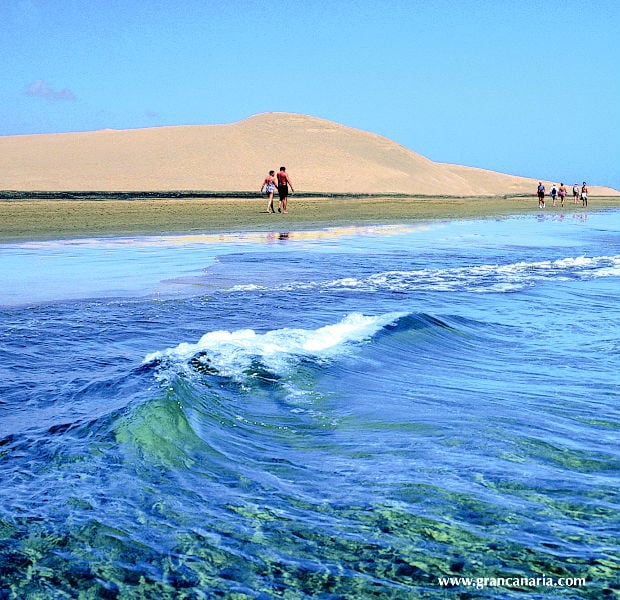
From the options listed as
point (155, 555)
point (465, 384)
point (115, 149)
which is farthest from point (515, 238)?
point (115, 149)

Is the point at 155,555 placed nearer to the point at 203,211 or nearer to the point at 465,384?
the point at 465,384

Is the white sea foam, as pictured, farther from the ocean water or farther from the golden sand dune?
the golden sand dune

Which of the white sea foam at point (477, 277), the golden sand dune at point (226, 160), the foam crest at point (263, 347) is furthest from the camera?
the golden sand dune at point (226, 160)

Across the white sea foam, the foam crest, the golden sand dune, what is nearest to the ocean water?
the foam crest

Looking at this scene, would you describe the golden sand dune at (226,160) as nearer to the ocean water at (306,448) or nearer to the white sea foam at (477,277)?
the white sea foam at (477,277)

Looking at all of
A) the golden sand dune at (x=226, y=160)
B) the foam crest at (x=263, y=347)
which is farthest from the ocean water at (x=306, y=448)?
the golden sand dune at (x=226, y=160)

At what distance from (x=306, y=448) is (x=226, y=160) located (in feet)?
370

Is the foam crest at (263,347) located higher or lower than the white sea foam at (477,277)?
lower

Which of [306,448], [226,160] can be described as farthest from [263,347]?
[226,160]

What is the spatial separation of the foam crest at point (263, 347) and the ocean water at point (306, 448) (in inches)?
1.4

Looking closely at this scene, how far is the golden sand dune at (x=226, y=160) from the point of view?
3967 inches

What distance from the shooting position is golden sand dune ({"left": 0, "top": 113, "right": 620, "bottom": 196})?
10075 cm

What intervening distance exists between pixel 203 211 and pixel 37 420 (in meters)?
31.6

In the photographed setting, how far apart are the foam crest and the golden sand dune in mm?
85154
